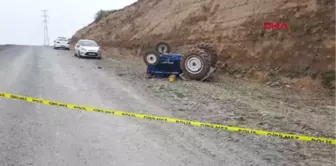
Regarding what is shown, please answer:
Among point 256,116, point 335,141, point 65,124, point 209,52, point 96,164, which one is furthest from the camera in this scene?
point 209,52

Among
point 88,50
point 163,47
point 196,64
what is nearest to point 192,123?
point 196,64

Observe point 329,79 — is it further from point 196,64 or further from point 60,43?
point 60,43

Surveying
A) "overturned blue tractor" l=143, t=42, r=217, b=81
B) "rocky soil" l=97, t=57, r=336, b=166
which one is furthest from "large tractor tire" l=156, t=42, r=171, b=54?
"rocky soil" l=97, t=57, r=336, b=166

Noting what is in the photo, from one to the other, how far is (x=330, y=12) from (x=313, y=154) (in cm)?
960

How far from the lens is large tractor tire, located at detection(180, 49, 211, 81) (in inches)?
537

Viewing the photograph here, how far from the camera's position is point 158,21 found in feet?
96.8

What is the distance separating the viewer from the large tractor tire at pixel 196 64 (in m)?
13.6

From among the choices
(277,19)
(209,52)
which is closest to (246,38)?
(277,19)

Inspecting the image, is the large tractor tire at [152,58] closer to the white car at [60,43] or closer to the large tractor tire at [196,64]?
the large tractor tire at [196,64]

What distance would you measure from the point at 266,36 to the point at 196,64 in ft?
14.0

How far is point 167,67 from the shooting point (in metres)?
14.8

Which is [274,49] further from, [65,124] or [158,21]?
[158,21]

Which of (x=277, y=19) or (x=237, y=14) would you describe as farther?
Result: (x=237, y=14)

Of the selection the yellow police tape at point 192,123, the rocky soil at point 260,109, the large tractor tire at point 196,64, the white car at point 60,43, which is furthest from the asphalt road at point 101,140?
the white car at point 60,43
